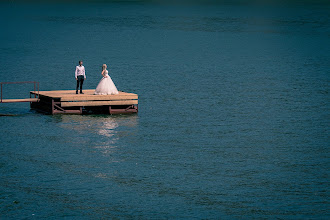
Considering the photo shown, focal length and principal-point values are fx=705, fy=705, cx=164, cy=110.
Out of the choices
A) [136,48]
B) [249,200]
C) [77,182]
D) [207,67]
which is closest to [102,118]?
[77,182]

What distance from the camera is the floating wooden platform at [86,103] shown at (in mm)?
40184

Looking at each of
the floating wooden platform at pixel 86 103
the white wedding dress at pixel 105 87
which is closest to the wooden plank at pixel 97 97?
the floating wooden platform at pixel 86 103

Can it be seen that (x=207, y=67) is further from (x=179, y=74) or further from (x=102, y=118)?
(x=102, y=118)

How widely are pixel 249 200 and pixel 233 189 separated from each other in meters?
1.38

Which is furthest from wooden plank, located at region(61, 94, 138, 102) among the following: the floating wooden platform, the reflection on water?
the reflection on water

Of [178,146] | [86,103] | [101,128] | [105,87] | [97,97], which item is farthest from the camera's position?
[105,87]

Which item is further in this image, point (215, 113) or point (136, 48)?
point (136, 48)

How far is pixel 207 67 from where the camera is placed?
252ft

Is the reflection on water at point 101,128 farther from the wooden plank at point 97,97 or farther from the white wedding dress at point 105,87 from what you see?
the white wedding dress at point 105,87

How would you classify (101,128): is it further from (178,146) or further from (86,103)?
(178,146)

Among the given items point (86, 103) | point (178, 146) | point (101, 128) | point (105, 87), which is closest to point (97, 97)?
point (86, 103)

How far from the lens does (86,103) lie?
40062 mm

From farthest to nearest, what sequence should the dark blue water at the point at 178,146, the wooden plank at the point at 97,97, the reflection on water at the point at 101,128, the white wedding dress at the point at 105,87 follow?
1. the white wedding dress at the point at 105,87
2. the wooden plank at the point at 97,97
3. the reflection on water at the point at 101,128
4. the dark blue water at the point at 178,146

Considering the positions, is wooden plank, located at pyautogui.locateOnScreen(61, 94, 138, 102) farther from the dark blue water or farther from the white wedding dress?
the dark blue water
